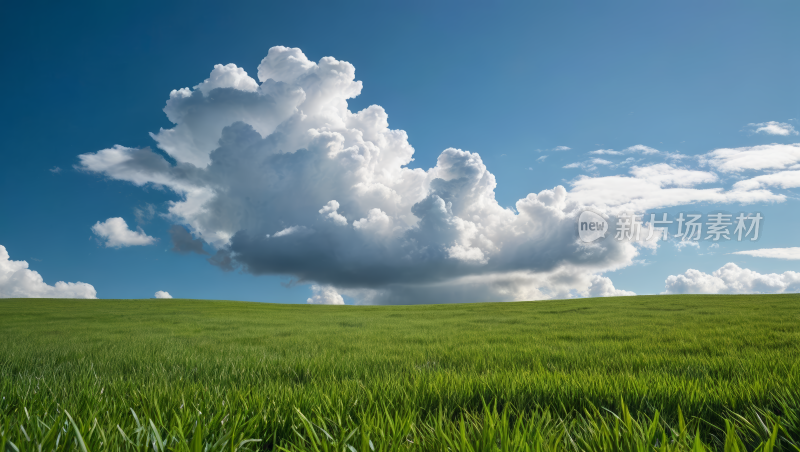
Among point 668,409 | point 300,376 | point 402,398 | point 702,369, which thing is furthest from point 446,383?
point 702,369

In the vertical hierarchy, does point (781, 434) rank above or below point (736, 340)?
above

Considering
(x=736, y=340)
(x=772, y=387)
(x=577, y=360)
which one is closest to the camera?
(x=772, y=387)

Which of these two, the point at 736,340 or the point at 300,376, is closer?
the point at 300,376

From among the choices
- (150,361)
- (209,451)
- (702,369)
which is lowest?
(150,361)

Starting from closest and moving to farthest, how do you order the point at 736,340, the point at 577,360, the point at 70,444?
the point at 70,444
the point at 577,360
the point at 736,340

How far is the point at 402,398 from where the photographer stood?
239 centimetres

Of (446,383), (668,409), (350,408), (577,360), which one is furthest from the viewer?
(577,360)

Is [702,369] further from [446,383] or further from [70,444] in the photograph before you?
[70,444]

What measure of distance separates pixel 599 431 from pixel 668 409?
1259mm

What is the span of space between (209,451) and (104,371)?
15.5 feet

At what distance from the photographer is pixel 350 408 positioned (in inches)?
82.1

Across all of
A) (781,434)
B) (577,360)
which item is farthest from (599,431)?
(577,360)

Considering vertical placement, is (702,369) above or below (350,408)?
below

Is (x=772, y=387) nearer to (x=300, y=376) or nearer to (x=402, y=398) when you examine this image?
(x=402, y=398)
